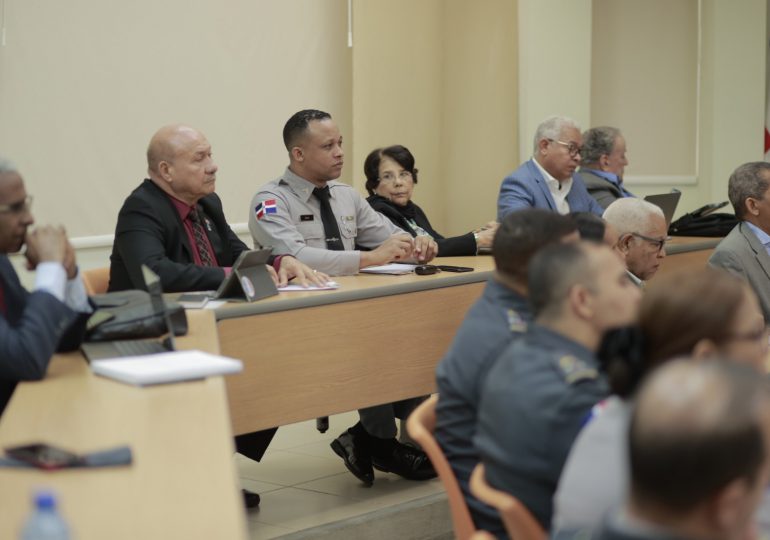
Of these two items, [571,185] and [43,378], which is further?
[571,185]

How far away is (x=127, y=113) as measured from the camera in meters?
5.59

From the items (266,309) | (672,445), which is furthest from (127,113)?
(672,445)

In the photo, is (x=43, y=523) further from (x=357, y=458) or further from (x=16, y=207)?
(x=357, y=458)

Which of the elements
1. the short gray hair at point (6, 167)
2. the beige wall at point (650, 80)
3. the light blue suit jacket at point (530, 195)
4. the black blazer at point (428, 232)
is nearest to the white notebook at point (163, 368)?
the short gray hair at point (6, 167)

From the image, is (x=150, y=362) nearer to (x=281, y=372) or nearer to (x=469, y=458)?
(x=469, y=458)

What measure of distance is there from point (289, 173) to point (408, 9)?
2.43m

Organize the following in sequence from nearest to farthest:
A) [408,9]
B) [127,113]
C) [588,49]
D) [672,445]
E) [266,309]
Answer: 1. [672,445]
2. [266,309]
3. [127,113]
4. [408,9]
5. [588,49]

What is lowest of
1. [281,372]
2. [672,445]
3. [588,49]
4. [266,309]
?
[281,372]

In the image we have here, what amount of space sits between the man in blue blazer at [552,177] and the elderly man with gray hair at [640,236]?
140 centimetres

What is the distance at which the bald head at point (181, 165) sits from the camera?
4023mm

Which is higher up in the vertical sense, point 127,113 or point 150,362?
point 127,113

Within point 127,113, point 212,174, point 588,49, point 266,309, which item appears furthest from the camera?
point 588,49

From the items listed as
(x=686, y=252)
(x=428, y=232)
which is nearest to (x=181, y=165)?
(x=428, y=232)

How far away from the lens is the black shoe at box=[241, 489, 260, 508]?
396 centimetres
